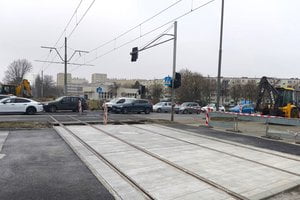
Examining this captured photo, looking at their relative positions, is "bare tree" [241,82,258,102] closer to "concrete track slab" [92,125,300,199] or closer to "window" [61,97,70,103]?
"window" [61,97,70,103]

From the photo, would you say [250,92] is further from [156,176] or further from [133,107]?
[156,176]

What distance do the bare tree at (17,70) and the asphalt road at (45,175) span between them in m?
83.1

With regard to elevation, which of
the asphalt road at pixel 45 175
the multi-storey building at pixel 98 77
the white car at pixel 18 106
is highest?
the multi-storey building at pixel 98 77

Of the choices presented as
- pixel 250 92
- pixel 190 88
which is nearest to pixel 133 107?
pixel 190 88

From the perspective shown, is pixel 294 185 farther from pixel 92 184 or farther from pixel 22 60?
pixel 22 60

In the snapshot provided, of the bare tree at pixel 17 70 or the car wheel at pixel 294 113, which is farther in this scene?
the bare tree at pixel 17 70

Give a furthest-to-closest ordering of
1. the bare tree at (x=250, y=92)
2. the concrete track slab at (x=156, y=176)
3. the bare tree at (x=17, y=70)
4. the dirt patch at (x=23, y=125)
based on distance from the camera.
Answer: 1. the bare tree at (x=17, y=70)
2. the bare tree at (x=250, y=92)
3. the dirt patch at (x=23, y=125)
4. the concrete track slab at (x=156, y=176)

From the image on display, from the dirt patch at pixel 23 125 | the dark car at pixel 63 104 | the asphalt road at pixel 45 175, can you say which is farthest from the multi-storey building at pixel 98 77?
the asphalt road at pixel 45 175

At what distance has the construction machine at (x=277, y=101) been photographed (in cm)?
2253

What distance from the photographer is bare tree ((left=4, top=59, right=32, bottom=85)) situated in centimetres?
8606

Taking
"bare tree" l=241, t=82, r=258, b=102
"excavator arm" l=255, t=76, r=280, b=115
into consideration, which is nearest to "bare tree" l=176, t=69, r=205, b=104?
"bare tree" l=241, t=82, r=258, b=102

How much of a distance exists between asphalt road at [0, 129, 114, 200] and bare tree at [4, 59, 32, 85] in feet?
273

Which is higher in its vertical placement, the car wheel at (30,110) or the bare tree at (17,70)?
the bare tree at (17,70)

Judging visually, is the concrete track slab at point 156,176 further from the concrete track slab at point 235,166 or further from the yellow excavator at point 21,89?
the yellow excavator at point 21,89
